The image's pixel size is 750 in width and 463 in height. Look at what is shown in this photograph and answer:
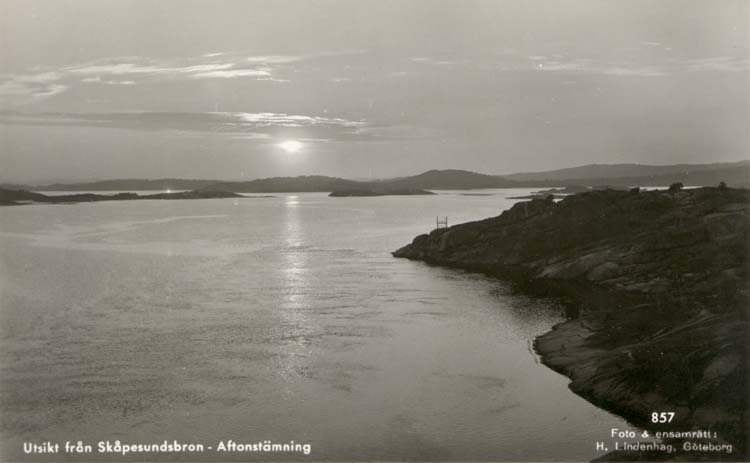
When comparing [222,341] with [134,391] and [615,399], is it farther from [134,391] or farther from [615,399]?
[615,399]

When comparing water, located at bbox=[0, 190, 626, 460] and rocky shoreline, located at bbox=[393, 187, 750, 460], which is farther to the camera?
rocky shoreline, located at bbox=[393, 187, 750, 460]

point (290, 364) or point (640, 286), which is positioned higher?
point (640, 286)

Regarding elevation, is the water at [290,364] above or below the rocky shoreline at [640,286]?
below

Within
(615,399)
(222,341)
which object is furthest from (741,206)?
(222,341)

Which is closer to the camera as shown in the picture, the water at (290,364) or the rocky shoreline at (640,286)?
the water at (290,364)

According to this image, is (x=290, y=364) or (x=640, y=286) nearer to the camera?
(x=290, y=364)
